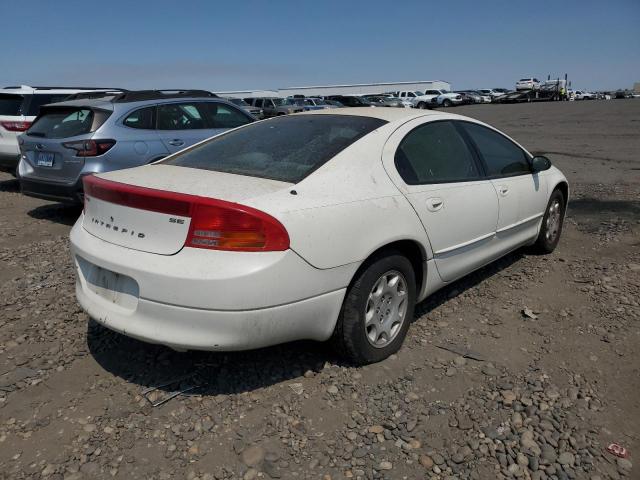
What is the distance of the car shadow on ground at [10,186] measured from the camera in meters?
9.21

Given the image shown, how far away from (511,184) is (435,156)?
976 mm

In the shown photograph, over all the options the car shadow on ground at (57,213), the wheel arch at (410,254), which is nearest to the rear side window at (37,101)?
the car shadow on ground at (57,213)

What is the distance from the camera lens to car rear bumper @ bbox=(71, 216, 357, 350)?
2.36 meters

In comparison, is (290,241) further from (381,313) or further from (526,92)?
(526,92)

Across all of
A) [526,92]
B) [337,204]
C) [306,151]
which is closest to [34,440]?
[337,204]

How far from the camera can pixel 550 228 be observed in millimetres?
5023

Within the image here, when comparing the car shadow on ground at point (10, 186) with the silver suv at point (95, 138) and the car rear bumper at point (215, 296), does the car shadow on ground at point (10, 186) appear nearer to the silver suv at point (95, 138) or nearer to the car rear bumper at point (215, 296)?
the silver suv at point (95, 138)

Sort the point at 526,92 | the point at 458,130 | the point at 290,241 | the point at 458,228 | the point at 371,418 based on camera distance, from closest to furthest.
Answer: the point at 290,241 → the point at 371,418 → the point at 458,228 → the point at 458,130 → the point at 526,92

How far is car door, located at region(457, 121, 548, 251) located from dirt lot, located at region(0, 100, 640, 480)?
510mm

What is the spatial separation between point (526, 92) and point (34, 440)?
55.3m

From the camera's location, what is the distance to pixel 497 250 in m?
4.07

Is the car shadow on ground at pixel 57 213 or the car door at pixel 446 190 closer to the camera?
the car door at pixel 446 190

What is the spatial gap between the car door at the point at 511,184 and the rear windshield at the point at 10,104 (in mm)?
7490

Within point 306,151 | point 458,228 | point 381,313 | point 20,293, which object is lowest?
point 20,293
